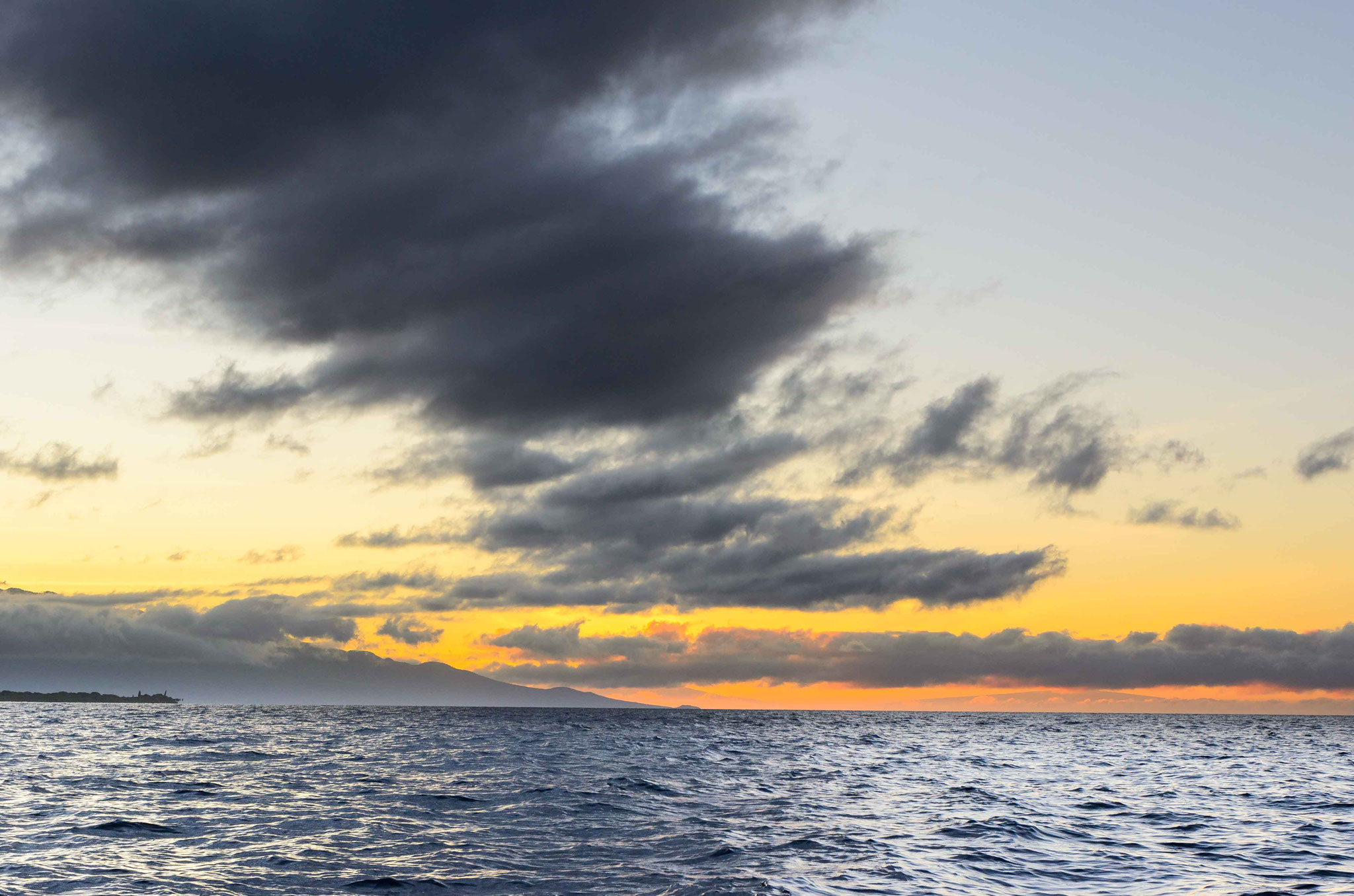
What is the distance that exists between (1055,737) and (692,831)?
13933cm

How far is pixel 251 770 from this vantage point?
61.7 meters

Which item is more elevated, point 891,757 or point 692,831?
point 692,831

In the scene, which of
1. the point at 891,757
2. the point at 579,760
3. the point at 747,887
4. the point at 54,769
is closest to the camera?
the point at 747,887

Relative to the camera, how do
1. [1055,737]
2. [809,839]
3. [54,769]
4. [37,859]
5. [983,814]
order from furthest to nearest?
[1055,737] < [54,769] < [983,814] < [809,839] < [37,859]

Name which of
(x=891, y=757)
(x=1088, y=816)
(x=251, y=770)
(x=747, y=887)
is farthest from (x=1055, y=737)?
(x=747, y=887)

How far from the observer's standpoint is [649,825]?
39969 millimetres

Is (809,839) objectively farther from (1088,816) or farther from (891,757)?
(891,757)

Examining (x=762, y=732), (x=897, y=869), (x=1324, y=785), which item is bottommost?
(x=762, y=732)

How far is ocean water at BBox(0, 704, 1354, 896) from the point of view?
28.1 meters

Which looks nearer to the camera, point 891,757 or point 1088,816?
point 1088,816

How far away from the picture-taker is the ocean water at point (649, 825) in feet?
92.1

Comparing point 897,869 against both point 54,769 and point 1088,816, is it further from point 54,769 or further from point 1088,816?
point 54,769

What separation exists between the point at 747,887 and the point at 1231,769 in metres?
72.8

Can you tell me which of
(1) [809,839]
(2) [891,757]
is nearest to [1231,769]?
(2) [891,757]
